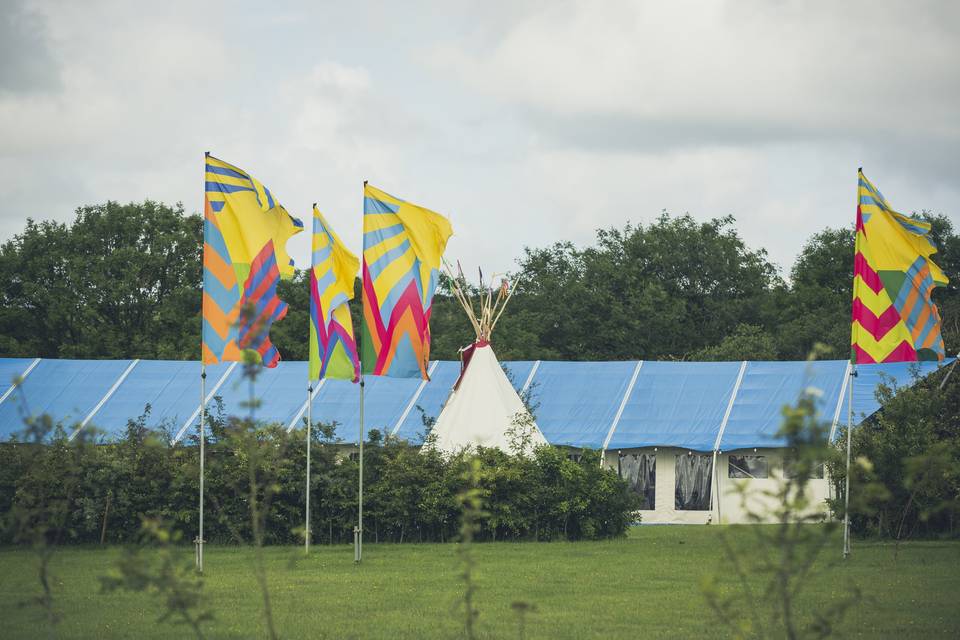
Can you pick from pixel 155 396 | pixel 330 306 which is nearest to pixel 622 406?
pixel 155 396

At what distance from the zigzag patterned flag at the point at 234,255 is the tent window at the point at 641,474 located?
1512cm

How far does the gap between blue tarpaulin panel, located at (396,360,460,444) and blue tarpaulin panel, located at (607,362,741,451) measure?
4.82m

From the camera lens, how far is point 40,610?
45.1 ft

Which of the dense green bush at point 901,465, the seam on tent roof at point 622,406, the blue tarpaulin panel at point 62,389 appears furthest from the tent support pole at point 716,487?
the blue tarpaulin panel at point 62,389

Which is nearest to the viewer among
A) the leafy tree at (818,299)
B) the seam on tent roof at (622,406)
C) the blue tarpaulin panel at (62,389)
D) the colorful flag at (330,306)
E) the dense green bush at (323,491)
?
the colorful flag at (330,306)

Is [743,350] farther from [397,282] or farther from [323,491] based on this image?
[397,282]

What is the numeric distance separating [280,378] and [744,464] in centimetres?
1318

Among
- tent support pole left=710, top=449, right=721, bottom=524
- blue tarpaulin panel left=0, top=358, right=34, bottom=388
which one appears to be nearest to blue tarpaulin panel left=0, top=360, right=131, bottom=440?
blue tarpaulin panel left=0, top=358, right=34, bottom=388

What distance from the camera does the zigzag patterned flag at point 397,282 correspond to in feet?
64.8

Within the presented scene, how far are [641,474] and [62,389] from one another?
53.7 ft

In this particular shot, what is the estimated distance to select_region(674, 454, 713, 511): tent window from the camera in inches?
1214

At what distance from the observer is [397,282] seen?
1998cm

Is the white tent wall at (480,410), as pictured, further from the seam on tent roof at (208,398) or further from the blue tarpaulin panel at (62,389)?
the blue tarpaulin panel at (62,389)

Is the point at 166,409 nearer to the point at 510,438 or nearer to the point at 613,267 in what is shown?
the point at 510,438
